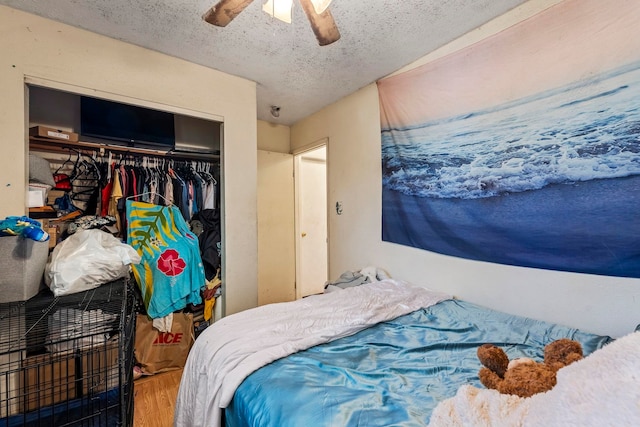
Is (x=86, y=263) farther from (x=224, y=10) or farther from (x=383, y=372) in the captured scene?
(x=383, y=372)

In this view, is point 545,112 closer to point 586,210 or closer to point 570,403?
point 586,210

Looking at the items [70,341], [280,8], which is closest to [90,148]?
[70,341]

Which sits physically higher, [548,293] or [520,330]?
[548,293]

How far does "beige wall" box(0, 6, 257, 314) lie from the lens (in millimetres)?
1497

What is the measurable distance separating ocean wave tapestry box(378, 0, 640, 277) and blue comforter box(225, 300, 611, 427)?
18.5 inches

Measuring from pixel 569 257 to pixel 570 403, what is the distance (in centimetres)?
120

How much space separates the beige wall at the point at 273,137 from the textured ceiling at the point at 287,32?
3.51ft

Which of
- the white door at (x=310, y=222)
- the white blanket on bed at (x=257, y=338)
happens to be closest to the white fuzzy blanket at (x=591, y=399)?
the white blanket on bed at (x=257, y=338)

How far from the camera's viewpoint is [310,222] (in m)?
3.79

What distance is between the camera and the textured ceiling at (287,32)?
154 cm

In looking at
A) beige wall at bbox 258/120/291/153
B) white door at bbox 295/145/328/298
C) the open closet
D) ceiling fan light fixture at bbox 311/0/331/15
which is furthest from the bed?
beige wall at bbox 258/120/291/153

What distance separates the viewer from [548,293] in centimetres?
145

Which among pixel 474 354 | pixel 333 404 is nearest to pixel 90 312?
pixel 333 404

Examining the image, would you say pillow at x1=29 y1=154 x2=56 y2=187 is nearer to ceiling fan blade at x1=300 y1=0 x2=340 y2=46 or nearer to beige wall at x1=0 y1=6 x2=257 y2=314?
beige wall at x1=0 y1=6 x2=257 y2=314
